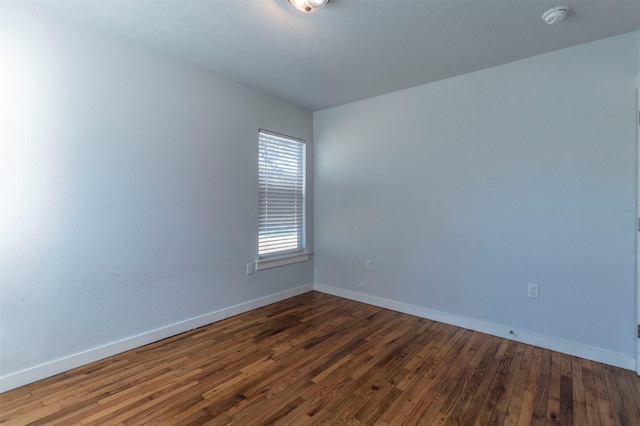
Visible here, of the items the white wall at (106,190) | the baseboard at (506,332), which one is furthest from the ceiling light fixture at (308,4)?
the baseboard at (506,332)

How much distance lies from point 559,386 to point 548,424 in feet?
1.61

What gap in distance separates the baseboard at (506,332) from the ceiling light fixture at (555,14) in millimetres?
2440

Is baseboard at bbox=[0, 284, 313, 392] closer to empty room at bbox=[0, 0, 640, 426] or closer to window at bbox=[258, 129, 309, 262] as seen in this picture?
empty room at bbox=[0, 0, 640, 426]

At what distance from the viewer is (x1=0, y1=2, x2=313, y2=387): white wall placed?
193 centimetres

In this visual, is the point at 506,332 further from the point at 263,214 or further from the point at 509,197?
the point at 263,214

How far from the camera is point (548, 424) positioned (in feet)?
5.31

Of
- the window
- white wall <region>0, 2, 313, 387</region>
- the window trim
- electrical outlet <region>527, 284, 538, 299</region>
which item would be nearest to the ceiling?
white wall <region>0, 2, 313, 387</region>

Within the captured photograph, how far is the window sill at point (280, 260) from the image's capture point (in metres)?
3.45

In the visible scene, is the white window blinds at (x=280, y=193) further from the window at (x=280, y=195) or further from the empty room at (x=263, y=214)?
the empty room at (x=263, y=214)

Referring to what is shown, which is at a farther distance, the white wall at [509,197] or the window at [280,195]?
the window at [280,195]

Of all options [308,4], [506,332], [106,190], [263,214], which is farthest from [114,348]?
[506,332]

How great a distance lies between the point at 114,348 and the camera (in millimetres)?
2324

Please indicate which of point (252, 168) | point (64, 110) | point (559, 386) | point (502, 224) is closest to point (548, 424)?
point (559, 386)

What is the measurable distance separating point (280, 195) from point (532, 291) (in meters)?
2.80
